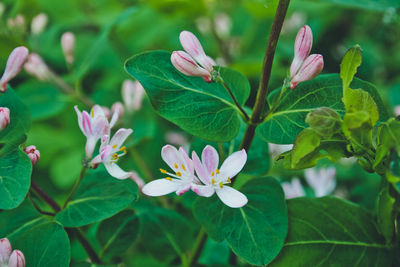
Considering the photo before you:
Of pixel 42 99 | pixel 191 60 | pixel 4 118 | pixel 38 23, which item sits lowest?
pixel 42 99

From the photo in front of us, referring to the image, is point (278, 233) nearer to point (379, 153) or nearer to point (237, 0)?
point (379, 153)

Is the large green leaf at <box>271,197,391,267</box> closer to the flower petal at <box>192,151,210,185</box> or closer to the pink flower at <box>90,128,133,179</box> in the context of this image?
the flower petal at <box>192,151,210,185</box>

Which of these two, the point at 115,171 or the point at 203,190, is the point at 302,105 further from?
the point at 115,171

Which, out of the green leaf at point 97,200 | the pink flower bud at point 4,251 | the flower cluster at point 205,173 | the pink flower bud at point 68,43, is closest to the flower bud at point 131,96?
the pink flower bud at point 68,43

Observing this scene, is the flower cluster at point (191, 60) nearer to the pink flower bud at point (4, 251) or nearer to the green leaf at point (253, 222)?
the green leaf at point (253, 222)

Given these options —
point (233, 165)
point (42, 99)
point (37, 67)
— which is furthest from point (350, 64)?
point (42, 99)

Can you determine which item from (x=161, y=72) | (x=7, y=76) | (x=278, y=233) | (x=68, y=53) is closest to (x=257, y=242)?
(x=278, y=233)
